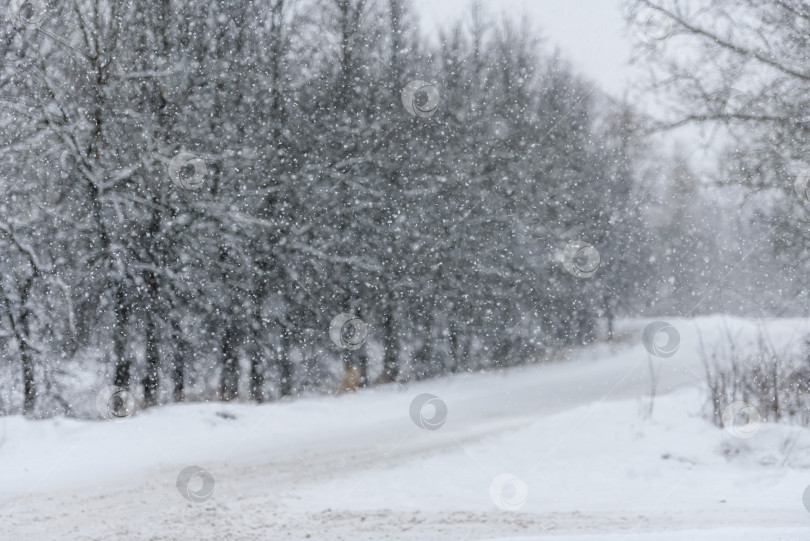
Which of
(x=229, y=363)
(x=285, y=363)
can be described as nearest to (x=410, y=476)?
(x=229, y=363)

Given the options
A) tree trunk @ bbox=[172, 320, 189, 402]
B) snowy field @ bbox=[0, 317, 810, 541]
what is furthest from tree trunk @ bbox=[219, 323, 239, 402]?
snowy field @ bbox=[0, 317, 810, 541]

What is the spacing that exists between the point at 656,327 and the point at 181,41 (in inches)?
1000

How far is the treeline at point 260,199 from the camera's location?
14938mm

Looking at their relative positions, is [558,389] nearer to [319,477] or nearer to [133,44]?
[319,477]

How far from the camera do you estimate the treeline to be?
14938mm

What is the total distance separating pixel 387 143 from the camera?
64.5 feet

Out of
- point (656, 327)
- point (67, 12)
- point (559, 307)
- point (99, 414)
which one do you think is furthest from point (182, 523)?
point (656, 327)

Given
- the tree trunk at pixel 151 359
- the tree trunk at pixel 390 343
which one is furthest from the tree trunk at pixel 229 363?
the tree trunk at pixel 390 343

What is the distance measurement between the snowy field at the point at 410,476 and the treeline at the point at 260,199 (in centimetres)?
378

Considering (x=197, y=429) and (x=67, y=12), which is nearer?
(x=197, y=429)

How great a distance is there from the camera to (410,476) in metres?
9.30

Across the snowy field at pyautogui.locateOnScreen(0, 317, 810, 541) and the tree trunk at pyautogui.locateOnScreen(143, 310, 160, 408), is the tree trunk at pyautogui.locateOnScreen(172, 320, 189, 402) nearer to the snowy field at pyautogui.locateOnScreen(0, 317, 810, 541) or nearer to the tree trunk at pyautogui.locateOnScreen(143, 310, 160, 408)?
the tree trunk at pyautogui.locateOnScreen(143, 310, 160, 408)

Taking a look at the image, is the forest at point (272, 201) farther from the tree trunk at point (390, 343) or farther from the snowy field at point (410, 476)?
the snowy field at point (410, 476)

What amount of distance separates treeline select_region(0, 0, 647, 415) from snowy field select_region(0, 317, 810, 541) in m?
3.78
